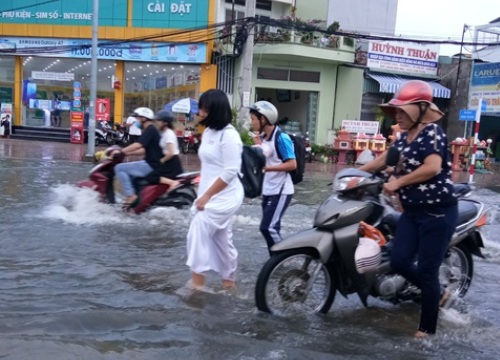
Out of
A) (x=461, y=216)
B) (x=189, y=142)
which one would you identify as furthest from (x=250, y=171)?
(x=189, y=142)

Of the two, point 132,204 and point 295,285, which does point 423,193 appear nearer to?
point 295,285

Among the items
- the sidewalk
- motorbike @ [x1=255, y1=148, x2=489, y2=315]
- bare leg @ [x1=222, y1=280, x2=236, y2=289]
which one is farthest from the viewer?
the sidewalk

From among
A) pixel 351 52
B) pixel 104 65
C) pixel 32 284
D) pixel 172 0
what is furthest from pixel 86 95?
pixel 32 284

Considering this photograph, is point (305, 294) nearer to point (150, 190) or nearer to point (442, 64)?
point (150, 190)

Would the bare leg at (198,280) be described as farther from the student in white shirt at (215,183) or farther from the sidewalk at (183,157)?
the sidewalk at (183,157)

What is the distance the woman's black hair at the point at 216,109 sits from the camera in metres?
3.93

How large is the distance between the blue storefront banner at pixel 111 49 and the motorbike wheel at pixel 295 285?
20.3m

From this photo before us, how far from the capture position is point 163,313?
3861 mm

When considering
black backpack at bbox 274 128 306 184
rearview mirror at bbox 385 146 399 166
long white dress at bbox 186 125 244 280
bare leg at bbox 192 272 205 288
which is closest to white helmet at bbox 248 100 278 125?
black backpack at bbox 274 128 306 184

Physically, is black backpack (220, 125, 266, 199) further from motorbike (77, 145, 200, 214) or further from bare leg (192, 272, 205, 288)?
motorbike (77, 145, 200, 214)

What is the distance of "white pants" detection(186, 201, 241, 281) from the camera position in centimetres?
404

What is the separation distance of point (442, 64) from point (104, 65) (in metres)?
15.9

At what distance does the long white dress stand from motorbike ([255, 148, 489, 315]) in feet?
1.88

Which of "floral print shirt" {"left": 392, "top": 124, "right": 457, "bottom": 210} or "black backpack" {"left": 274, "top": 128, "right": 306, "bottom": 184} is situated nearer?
"floral print shirt" {"left": 392, "top": 124, "right": 457, "bottom": 210}
